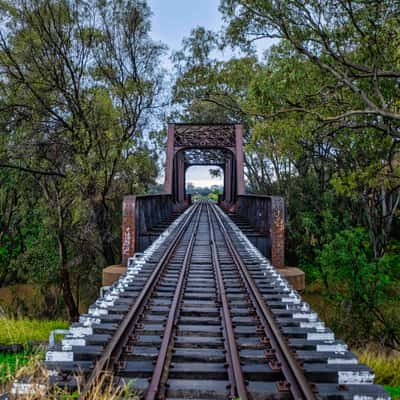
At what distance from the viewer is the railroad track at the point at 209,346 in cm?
325

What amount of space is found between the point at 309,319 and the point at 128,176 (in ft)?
48.7

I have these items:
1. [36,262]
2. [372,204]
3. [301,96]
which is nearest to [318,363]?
[301,96]

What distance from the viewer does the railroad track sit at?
3.25 metres

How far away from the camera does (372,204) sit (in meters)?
17.6

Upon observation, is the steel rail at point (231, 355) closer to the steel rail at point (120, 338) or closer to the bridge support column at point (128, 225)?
the steel rail at point (120, 338)

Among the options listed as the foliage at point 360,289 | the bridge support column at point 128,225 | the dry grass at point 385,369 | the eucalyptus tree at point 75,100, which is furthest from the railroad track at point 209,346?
the eucalyptus tree at point 75,100

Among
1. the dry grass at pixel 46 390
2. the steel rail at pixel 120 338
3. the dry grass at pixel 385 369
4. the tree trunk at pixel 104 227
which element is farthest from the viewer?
the tree trunk at pixel 104 227

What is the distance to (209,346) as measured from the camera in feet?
13.9

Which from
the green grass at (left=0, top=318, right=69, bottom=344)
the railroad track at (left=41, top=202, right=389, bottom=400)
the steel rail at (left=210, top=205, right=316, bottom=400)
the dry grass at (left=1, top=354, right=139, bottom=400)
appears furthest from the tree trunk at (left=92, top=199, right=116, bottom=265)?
the dry grass at (left=1, top=354, right=139, bottom=400)

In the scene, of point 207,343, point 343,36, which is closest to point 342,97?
point 343,36

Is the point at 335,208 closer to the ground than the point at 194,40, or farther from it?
closer to the ground

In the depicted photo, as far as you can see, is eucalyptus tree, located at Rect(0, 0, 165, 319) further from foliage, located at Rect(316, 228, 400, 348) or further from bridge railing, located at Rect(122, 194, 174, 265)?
foliage, located at Rect(316, 228, 400, 348)

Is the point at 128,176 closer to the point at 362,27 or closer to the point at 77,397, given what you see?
the point at 362,27

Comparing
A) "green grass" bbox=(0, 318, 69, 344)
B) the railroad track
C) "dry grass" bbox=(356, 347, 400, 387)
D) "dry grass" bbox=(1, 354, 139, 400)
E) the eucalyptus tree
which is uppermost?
the eucalyptus tree
